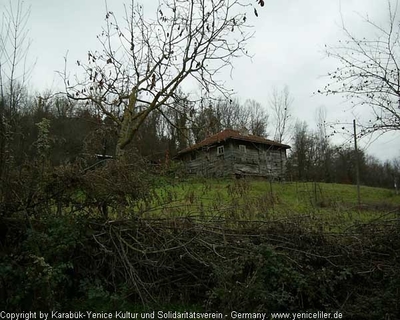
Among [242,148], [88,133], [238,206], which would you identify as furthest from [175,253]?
[242,148]

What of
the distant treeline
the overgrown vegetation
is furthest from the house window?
the overgrown vegetation

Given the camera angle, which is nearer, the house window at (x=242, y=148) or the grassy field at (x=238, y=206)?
the grassy field at (x=238, y=206)

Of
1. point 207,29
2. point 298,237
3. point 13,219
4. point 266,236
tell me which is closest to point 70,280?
point 13,219

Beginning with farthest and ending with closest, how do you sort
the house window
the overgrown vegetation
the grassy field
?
1. the house window
2. the grassy field
3. the overgrown vegetation

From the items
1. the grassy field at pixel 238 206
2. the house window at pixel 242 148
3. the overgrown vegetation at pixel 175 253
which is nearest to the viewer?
the overgrown vegetation at pixel 175 253

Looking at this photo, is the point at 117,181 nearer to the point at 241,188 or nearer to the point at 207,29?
the point at 241,188

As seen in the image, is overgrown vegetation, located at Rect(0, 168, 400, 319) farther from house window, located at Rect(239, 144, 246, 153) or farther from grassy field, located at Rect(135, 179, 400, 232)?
house window, located at Rect(239, 144, 246, 153)

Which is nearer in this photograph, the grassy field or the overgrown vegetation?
the overgrown vegetation

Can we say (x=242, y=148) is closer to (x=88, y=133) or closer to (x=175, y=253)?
(x=88, y=133)

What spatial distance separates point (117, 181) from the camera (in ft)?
17.7

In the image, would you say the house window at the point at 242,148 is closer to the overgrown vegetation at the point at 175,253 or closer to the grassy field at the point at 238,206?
the grassy field at the point at 238,206

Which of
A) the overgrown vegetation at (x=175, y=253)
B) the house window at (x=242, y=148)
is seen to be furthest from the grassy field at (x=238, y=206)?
the house window at (x=242, y=148)

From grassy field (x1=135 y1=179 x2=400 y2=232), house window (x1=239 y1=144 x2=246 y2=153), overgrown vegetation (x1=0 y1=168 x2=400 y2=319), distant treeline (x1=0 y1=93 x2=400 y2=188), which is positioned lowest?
overgrown vegetation (x1=0 y1=168 x2=400 y2=319)

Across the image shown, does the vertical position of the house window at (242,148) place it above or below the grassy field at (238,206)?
above
